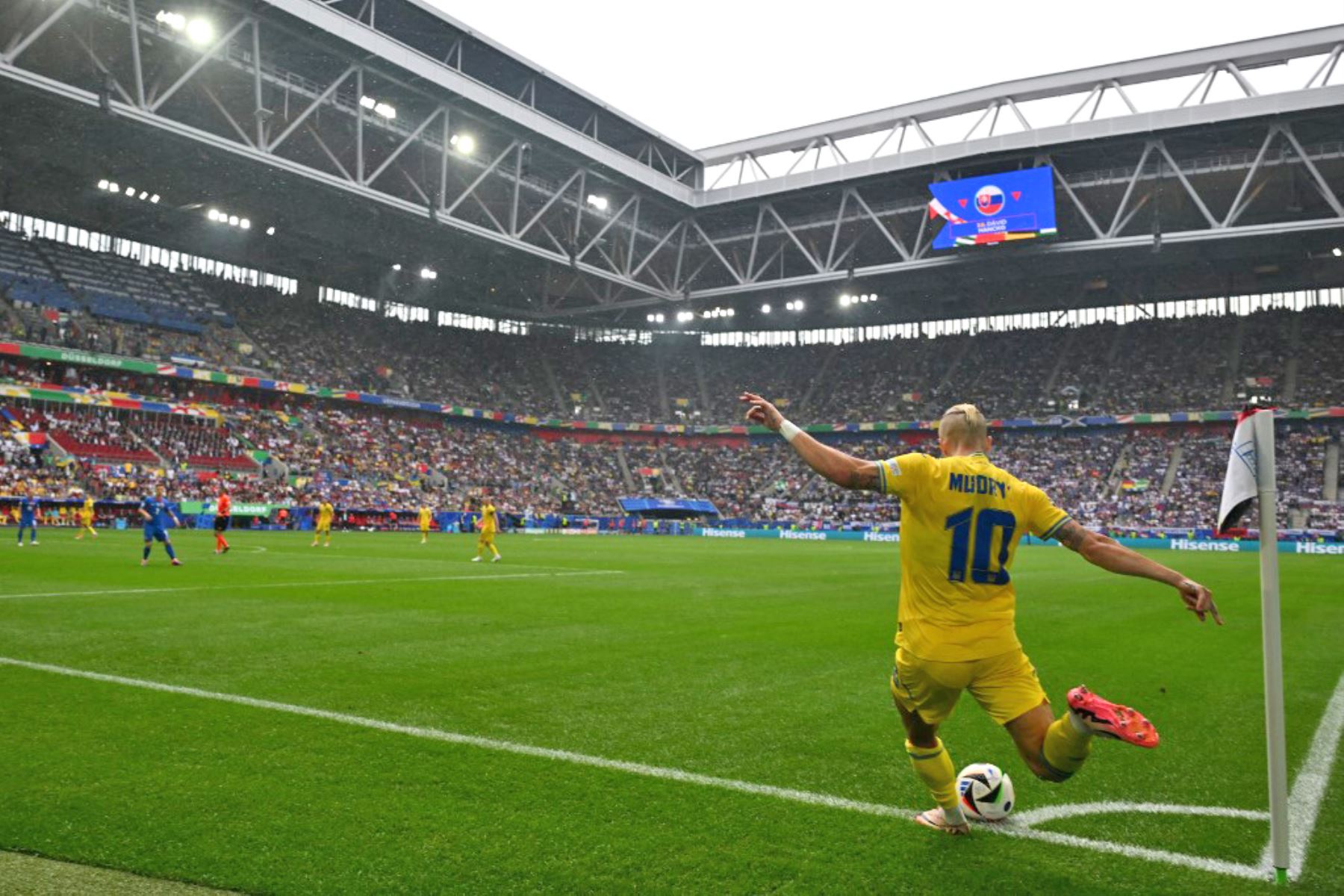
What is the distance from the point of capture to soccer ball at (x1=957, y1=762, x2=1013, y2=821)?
15.7 feet

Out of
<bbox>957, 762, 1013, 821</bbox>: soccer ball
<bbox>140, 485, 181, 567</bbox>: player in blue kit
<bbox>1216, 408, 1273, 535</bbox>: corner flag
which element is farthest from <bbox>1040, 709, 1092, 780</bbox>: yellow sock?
<bbox>140, 485, 181, 567</bbox>: player in blue kit

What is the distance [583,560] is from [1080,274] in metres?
45.4

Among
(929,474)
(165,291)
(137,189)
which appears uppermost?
(137,189)

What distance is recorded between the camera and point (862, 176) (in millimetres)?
48594

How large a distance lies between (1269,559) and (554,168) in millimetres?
47599

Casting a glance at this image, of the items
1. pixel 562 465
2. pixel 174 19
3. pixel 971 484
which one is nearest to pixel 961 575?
pixel 971 484

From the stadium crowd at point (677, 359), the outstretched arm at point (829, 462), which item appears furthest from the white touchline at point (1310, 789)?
the stadium crowd at point (677, 359)

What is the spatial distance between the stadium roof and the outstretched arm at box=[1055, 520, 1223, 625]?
34.8 metres

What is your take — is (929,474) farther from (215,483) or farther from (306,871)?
(215,483)

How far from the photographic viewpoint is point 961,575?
14.4 feet

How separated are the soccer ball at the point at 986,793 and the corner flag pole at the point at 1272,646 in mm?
1173

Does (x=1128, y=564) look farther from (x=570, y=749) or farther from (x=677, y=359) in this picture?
(x=677, y=359)

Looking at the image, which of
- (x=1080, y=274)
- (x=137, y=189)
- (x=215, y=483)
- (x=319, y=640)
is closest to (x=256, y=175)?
(x=137, y=189)

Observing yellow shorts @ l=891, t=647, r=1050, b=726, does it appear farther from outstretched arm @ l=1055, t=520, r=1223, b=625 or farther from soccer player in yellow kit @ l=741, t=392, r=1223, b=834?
outstretched arm @ l=1055, t=520, r=1223, b=625
